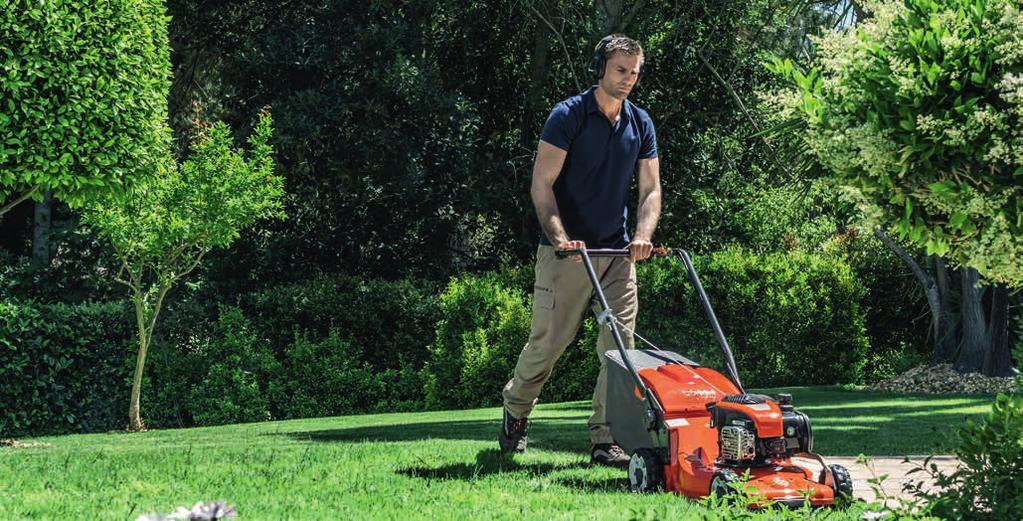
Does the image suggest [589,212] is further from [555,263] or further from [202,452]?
[202,452]

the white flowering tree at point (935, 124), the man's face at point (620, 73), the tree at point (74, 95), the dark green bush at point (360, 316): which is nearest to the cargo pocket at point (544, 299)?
the man's face at point (620, 73)

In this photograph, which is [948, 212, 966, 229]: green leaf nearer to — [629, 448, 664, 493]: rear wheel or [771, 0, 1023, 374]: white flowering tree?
[771, 0, 1023, 374]: white flowering tree

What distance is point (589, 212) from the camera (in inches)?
235

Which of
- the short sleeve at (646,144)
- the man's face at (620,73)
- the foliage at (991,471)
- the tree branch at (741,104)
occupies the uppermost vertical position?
the tree branch at (741,104)

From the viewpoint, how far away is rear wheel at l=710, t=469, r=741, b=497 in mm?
4578

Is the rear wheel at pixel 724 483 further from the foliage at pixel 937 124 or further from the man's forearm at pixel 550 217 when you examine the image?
the man's forearm at pixel 550 217

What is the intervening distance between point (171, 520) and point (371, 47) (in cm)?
1300

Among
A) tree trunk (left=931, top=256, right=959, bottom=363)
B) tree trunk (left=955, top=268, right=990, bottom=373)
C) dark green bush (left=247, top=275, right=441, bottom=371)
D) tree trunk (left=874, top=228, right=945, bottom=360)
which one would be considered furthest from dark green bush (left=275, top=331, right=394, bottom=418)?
tree trunk (left=955, top=268, right=990, bottom=373)

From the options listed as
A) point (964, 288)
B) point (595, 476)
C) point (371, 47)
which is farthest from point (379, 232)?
point (595, 476)

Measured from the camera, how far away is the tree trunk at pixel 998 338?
577 inches

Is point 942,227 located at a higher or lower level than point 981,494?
higher

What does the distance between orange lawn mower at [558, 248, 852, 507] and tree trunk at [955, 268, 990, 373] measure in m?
10.5

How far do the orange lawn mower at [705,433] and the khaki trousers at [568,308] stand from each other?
0.30m

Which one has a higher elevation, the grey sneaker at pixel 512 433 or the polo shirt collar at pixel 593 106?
the polo shirt collar at pixel 593 106
